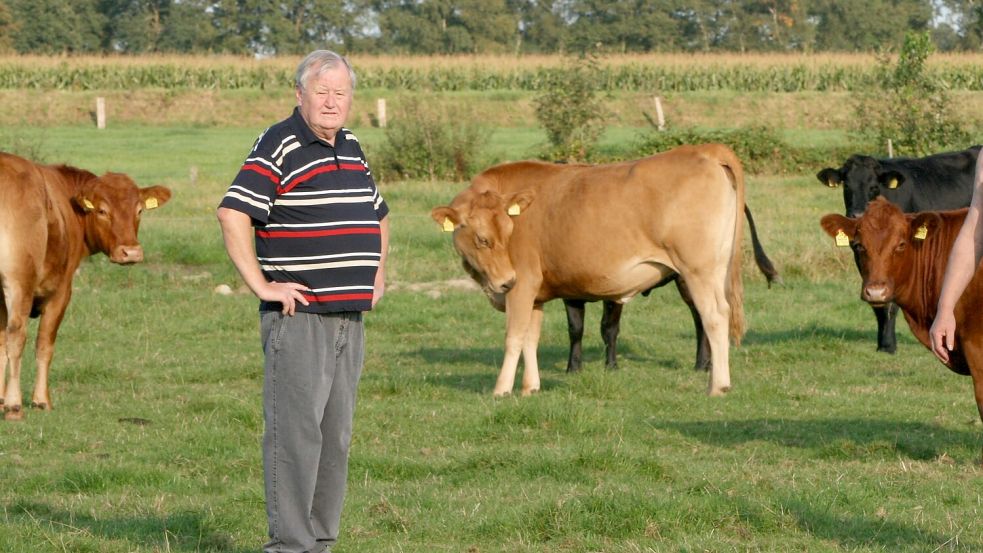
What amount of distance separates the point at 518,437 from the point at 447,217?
7.80 ft

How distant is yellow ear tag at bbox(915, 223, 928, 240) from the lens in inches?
322

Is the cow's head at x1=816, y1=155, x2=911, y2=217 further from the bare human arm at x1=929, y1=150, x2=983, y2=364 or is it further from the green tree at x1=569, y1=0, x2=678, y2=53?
the green tree at x1=569, y1=0, x2=678, y2=53

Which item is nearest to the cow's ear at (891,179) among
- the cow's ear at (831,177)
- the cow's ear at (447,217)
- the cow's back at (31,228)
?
the cow's ear at (831,177)

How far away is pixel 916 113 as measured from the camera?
1048 inches

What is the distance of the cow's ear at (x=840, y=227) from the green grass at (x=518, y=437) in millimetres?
1224

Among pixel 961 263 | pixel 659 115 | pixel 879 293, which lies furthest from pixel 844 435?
pixel 659 115

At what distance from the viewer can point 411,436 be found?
8.59 metres

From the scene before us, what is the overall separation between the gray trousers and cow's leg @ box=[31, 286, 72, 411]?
5088 mm

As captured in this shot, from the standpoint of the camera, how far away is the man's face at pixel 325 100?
495 centimetres

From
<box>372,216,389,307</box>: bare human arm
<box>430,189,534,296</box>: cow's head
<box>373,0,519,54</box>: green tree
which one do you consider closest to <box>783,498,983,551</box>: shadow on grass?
<box>372,216,389,307</box>: bare human arm

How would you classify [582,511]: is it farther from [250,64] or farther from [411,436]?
[250,64]

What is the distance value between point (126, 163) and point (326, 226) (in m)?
28.4

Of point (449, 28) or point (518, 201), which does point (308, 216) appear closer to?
point (518, 201)

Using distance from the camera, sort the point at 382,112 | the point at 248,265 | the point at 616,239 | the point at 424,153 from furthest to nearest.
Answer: the point at 382,112 < the point at 424,153 < the point at 616,239 < the point at 248,265
